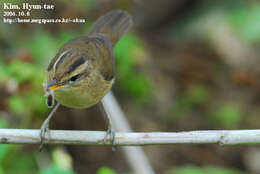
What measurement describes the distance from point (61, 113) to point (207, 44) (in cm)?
356

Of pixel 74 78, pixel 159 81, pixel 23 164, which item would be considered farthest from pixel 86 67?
pixel 159 81

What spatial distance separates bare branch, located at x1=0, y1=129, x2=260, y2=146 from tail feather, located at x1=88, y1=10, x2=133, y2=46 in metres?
1.67

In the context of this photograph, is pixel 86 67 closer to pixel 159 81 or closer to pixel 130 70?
pixel 130 70

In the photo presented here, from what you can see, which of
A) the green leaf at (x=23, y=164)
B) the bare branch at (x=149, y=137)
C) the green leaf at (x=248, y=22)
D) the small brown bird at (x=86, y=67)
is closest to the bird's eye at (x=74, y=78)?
the small brown bird at (x=86, y=67)

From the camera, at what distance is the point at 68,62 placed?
130 inches

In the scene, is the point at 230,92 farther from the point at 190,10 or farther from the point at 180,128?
the point at 190,10

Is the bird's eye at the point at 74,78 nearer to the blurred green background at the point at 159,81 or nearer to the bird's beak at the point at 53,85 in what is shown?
the bird's beak at the point at 53,85

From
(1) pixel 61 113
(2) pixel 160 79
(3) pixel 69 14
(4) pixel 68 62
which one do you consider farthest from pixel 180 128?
(4) pixel 68 62

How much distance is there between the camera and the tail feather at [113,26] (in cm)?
456

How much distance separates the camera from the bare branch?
121 inches

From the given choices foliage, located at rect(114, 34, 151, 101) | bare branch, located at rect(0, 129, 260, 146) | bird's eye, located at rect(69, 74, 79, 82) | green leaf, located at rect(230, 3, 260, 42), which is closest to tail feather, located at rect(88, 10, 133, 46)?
foliage, located at rect(114, 34, 151, 101)

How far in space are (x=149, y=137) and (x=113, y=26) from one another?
189 centimetres

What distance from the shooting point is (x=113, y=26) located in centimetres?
460

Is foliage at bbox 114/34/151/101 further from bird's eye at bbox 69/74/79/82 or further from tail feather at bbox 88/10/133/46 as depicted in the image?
bird's eye at bbox 69/74/79/82
